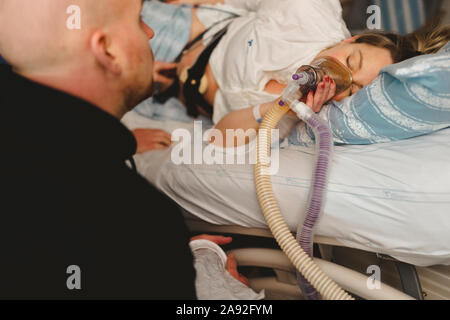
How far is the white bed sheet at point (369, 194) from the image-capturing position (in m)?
0.69

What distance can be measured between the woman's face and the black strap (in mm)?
409

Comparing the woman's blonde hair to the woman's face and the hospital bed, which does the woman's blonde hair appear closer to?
the woman's face

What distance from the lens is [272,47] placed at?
1048 millimetres

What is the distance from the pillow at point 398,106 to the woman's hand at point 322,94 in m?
0.03

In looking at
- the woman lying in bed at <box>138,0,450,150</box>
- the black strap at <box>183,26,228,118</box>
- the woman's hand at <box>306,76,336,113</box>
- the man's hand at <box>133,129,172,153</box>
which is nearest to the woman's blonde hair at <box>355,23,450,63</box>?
the woman lying in bed at <box>138,0,450,150</box>

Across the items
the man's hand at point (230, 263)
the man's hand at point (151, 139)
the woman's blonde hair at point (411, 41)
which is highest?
the woman's blonde hair at point (411, 41)

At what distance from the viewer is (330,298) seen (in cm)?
62

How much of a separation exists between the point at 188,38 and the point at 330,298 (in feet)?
A: 3.03

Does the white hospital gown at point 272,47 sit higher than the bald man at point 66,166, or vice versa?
the white hospital gown at point 272,47

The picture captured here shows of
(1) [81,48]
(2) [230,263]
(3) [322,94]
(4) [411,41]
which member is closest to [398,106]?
(3) [322,94]
